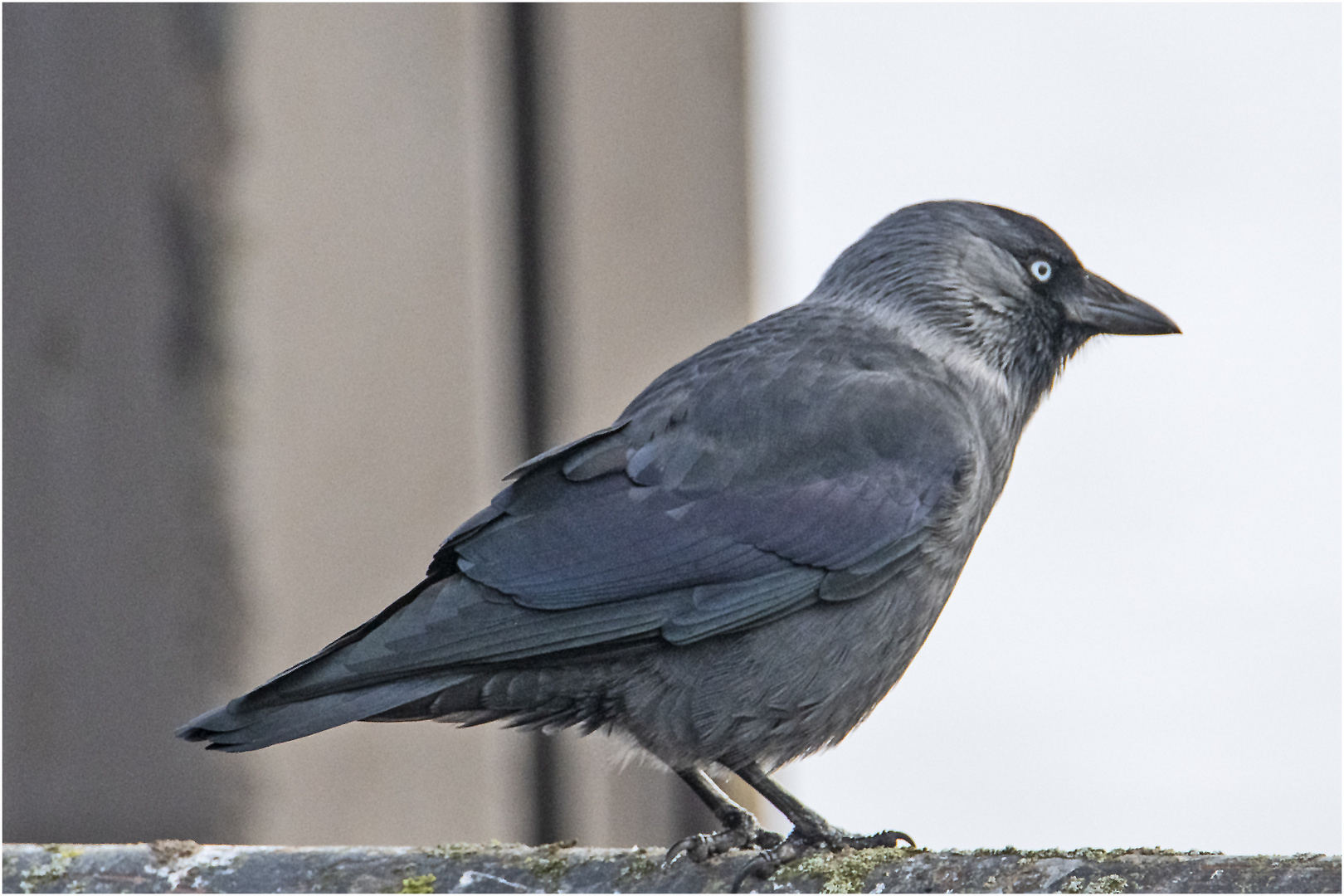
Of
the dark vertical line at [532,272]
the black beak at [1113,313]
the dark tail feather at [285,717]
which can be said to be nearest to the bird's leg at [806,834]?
the dark tail feather at [285,717]

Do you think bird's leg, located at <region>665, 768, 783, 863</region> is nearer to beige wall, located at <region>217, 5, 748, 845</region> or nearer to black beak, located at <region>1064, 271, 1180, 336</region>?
beige wall, located at <region>217, 5, 748, 845</region>

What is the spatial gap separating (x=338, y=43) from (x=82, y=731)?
1846 mm

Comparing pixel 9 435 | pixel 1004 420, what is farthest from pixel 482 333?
pixel 1004 420

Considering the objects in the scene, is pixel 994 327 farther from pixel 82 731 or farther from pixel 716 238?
pixel 82 731

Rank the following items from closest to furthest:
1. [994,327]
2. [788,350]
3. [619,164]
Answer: [788,350] → [994,327] → [619,164]

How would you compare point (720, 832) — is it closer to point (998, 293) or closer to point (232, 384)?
point (998, 293)

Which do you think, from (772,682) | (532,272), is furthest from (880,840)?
(532,272)

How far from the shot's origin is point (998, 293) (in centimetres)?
346

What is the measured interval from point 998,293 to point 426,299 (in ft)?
5.22

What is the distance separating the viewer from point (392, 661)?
2.60 meters

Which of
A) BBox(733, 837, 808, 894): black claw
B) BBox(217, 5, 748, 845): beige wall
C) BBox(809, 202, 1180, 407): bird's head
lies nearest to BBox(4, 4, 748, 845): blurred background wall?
BBox(217, 5, 748, 845): beige wall

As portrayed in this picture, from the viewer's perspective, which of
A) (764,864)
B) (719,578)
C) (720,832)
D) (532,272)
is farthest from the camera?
Result: (532,272)

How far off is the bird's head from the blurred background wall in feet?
4.14

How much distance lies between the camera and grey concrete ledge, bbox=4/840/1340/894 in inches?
90.7
